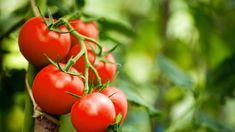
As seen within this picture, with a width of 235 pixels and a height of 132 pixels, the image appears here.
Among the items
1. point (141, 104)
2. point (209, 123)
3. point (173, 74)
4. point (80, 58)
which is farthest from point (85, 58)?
point (173, 74)

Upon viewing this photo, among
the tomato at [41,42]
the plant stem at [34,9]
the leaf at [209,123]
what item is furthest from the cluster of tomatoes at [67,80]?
the leaf at [209,123]

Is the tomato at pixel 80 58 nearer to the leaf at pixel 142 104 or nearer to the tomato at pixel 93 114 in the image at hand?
the tomato at pixel 93 114

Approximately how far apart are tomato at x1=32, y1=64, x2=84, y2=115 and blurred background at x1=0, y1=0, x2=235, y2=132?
10cm

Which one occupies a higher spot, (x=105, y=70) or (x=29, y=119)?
(x=105, y=70)

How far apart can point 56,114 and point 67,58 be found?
0.34 feet

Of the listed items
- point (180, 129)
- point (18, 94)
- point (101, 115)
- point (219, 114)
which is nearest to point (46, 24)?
point (101, 115)

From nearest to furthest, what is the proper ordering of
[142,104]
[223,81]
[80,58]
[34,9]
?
[80,58] → [34,9] → [142,104] → [223,81]

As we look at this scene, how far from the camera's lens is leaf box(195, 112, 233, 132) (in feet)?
4.03

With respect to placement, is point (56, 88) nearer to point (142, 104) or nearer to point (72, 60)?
point (72, 60)

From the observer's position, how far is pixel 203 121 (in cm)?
126

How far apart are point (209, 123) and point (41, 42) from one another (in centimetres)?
58

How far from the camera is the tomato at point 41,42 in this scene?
0.83 metres

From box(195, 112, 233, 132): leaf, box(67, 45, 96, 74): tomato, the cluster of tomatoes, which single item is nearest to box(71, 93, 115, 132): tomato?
the cluster of tomatoes

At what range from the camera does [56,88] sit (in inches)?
30.9
